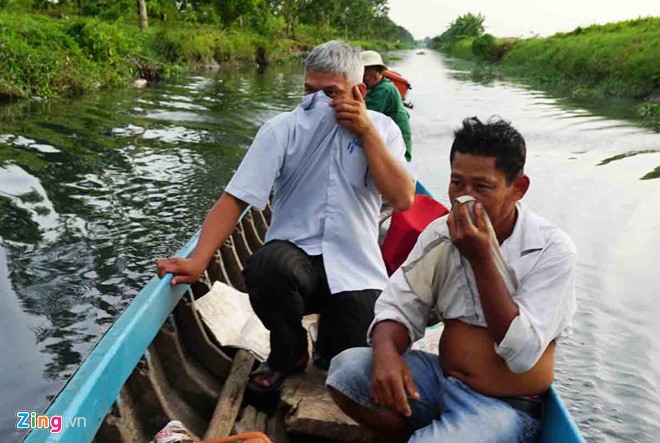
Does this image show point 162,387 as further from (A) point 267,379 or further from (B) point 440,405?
(B) point 440,405

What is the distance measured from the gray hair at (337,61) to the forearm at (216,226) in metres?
0.59

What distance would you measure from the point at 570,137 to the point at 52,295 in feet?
38.4

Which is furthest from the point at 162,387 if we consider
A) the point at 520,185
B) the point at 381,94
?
the point at 381,94

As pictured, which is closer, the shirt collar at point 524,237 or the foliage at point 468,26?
the shirt collar at point 524,237

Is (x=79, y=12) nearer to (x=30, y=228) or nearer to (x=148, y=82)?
(x=148, y=82)

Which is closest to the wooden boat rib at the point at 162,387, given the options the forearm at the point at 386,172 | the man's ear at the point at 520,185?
the man's ear at the point at 520,185

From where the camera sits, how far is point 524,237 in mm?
1811

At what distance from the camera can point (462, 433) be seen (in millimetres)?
1722

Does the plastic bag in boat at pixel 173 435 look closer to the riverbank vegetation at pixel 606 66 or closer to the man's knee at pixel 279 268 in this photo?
the man's knee at pixel 279 268

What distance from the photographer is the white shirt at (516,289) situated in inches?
65.5

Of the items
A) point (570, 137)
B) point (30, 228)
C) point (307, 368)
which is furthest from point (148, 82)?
point (307, 368)

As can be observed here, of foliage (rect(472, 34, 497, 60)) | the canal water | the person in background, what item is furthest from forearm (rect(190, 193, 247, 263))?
foliage (rect(472, 34, 497, 60))

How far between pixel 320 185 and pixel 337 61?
0.47m

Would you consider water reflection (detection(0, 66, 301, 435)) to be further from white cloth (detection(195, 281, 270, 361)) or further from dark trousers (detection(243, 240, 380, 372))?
dark trousers (detection(243, 240, 380, 372))
